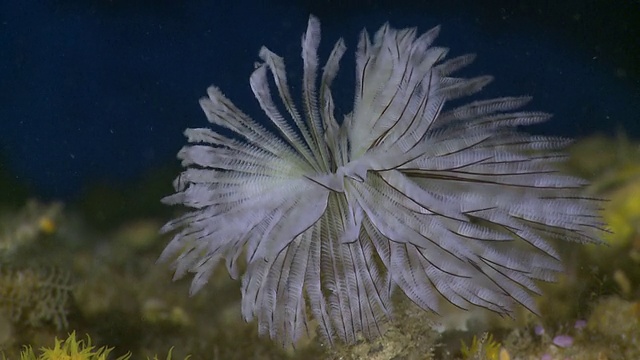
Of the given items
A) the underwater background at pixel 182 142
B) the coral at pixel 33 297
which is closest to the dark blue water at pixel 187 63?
the underwater background at pixel 182 142

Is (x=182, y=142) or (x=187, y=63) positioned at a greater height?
(x=187, y=63)

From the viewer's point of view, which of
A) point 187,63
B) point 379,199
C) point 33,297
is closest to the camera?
point 379,199

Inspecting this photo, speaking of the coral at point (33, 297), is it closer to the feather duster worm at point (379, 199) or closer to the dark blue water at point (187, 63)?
the dark blue water at point (187, 63)

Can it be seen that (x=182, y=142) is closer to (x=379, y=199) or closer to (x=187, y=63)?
(x=187, y=63)

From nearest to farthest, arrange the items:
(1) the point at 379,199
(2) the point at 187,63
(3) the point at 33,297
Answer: (1) the point at 379,199
(3) the point at 33,297
(2) the point at 187,63

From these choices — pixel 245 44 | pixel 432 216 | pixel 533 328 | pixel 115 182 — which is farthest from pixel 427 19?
pixel 115 182

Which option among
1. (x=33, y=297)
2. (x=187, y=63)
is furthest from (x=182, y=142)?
(x=33, y=297)

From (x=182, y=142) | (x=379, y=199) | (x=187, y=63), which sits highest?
(x=187, y=63)
